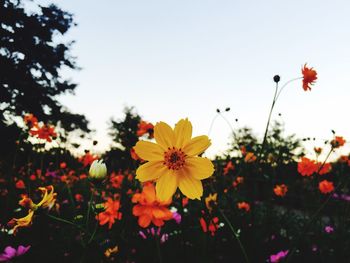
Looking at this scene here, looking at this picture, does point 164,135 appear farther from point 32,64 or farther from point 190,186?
point 32,64

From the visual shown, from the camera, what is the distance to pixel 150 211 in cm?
149

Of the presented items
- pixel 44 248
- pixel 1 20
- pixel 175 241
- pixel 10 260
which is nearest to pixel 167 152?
pixel 10 260

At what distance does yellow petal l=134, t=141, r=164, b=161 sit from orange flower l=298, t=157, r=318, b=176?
1872mm

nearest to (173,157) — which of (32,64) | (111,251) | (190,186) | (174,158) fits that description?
(174,158)

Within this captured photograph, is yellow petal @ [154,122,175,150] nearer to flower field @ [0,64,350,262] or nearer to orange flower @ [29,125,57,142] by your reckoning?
flower field @ [0,64,350,262]

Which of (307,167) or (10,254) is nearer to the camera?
(10,254)

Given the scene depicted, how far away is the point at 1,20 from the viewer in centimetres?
1688

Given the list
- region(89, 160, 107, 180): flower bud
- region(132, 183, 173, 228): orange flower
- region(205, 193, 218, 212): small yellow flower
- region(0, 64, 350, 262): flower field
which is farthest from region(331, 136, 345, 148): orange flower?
region(89, 160, 107, 180): flower bud

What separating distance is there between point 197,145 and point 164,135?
11 centimetres

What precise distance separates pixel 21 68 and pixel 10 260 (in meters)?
20.4

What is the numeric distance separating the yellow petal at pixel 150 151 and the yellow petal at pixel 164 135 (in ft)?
0.06

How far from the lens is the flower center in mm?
1001

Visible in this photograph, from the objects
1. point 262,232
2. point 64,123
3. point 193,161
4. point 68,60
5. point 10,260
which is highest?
point 68,60

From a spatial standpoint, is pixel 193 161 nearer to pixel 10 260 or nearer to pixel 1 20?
pixel 10 260
